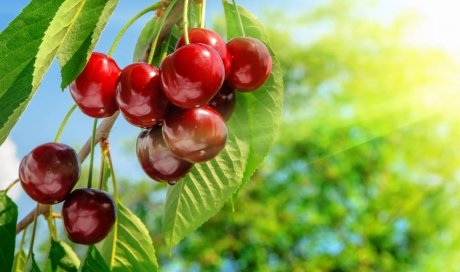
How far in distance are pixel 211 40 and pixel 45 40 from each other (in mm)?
195

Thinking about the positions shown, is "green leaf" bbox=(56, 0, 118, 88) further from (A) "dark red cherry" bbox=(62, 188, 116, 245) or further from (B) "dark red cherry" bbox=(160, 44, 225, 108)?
(A) "dark red cherry" bbox=(62, 188, 116, 245)

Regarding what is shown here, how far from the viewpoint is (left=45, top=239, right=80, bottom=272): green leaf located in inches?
43.1

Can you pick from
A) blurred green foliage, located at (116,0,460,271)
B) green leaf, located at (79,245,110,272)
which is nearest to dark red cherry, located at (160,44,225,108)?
green leaf, located at (79,245,110,272)

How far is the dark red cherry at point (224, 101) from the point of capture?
84 centimetres

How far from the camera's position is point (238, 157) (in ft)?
2.98

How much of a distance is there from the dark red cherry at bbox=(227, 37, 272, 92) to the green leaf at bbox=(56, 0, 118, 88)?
0.16 m

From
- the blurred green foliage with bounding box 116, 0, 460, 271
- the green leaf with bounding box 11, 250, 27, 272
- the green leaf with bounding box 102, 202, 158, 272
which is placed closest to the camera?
the green leaf with bounding box 102, 202, 158, 272

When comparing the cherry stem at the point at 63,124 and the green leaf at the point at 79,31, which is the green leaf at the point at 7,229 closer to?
the cherry stem at the point at 63,124

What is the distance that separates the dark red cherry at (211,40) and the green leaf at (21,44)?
157 millimetres

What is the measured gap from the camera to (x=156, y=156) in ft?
2.72

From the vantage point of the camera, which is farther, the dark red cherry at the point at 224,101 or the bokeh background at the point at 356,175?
the bokeh background at the point at 356,175

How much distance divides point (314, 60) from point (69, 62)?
10.5 m

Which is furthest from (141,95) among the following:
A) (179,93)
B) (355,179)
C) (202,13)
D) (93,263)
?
(355,179)

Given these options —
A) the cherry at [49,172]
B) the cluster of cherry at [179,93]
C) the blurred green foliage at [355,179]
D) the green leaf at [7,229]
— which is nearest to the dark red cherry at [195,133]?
the cluster of cherry at [179,93]
